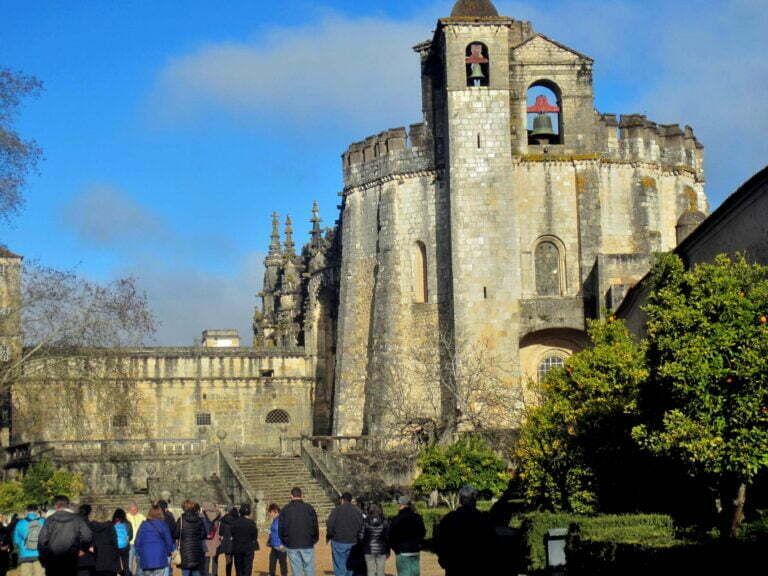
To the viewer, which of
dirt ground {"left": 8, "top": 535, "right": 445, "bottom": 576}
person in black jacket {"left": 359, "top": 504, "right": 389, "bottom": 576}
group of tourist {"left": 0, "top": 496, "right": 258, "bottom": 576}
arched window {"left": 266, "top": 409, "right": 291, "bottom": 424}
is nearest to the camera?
group of tourist {"left": 0, "top": 496, "right": 258, "bottom": 576}

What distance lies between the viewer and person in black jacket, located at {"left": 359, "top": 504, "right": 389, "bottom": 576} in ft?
64.6

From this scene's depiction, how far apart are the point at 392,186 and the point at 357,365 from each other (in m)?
6.62

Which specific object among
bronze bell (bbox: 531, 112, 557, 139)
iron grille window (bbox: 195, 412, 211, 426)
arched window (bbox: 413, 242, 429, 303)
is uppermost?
bronze bell (bbox: 531, 112, 557, 139)

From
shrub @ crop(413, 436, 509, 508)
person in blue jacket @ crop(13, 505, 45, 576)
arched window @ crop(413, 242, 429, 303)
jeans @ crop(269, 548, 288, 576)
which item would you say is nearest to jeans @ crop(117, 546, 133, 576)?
person in blue jacket @ crop(13, 505, 45, 576)

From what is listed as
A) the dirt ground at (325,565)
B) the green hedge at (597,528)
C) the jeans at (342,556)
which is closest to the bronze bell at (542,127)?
the dirt ground at (325,565)

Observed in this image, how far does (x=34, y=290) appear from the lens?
36500mm

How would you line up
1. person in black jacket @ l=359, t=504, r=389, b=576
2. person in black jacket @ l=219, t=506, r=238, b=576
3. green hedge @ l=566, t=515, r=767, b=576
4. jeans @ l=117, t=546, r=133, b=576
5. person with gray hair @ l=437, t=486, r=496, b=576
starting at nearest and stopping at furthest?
person with gray hair @ l=437, t=486, r=496, b=576 < green hedge @ l=566, t=515, r=767, b=576 < person in black jacket @ l=359, t=504, r=389, b=576 < jeans @ l=117, t=546, r=133, b=576 < person in black jacket @ l=219, t=506, r=238, b=576

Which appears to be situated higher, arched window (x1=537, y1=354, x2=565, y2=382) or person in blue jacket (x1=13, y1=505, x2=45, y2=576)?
arched window (x1=537, y1=354, x2=565, y2=382)

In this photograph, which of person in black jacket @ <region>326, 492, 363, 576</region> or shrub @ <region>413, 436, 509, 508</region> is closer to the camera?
person in black jacket @ <region>326, 492, 363, 576</region>

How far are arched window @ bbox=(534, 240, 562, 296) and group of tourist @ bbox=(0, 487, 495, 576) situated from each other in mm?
28166

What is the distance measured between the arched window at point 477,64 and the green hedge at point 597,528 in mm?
24945

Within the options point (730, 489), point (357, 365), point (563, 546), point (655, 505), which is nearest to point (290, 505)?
point (563, 546)

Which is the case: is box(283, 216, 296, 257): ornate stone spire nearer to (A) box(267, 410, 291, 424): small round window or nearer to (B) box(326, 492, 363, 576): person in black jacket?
(A) box(267, 410, 291, 424): small round window

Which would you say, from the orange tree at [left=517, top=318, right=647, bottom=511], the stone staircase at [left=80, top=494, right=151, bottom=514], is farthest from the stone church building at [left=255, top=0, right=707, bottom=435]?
the orange tree at [left=517, top=318, right=647, bottom=511]
